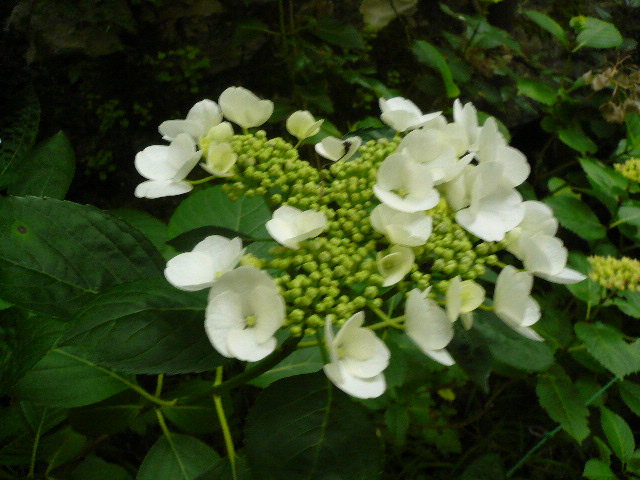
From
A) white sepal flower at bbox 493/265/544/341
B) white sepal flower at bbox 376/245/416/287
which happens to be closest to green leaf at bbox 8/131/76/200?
white sepal flower at bbox 376/245/416/287

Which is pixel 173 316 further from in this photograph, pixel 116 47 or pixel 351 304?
pixel 116 47

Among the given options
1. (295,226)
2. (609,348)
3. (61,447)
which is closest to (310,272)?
(295,226)

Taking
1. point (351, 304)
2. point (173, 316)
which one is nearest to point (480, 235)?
point (351, 304)

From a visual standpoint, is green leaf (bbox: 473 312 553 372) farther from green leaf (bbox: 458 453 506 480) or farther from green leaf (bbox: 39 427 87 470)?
green leaf (bbox: 39 427 87 470)

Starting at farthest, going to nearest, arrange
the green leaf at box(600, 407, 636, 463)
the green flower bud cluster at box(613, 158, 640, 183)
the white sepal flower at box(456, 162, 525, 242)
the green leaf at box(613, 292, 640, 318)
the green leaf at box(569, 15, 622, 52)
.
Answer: the green leaf at box(569, 15, 622, 52)
the green flower bud cluster at box(613, 158, 640, 183)
the green leaf at box(613, 292, 640, 318)
the green leaf at box(600, 407, 636, 463)
the white sepal flower at box(456, 162, 525, 242)

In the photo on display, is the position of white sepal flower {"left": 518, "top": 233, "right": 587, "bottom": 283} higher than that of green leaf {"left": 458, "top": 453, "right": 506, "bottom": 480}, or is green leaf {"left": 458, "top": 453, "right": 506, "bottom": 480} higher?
white sepal flower {"left": 518, "top": 233, "right": 587, "bottom": 283}

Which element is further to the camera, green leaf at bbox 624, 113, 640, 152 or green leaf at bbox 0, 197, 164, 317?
green leaf at bbox 624, 113, 640, 152

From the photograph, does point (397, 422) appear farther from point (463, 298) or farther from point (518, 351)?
point (463, 298)
